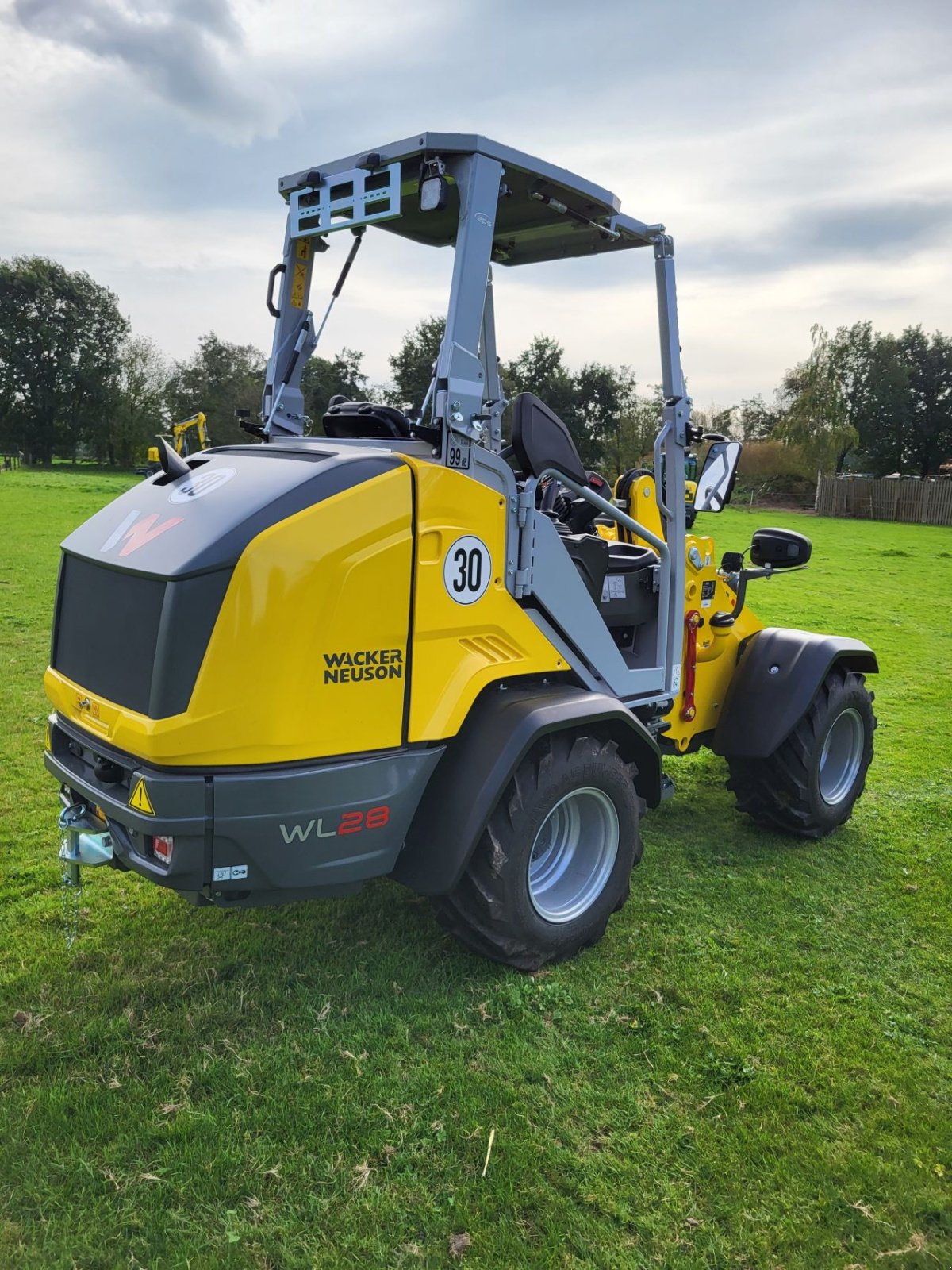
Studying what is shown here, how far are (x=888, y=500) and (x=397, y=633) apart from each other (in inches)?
1402

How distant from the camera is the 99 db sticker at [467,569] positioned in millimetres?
3090

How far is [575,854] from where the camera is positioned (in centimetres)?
372

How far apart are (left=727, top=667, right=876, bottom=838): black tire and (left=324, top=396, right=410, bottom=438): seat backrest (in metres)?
2.64

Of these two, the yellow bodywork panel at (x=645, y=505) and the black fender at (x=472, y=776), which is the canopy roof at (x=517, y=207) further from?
the black fender at (x=472, y=776)

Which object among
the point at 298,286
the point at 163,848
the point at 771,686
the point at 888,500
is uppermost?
the point at 888,500

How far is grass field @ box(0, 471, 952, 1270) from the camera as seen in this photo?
2357mm

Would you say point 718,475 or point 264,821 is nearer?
point 264,821

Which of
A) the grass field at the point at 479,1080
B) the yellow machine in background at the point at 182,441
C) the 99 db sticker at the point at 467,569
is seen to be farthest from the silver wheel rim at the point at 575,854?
the yellow machine in background at the point at 182,441

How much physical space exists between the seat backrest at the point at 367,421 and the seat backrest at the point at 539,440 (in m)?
0.45

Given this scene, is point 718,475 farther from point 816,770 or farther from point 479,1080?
point 479,1080

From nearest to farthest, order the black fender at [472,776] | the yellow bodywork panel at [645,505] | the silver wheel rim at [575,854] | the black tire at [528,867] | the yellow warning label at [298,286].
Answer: the black fender at [472,776] < the black tire at [528,867] < the silver wheel rim at [575,854] < the yellow warning label at [298,286] < the yellow bodywork panel at [645,505]

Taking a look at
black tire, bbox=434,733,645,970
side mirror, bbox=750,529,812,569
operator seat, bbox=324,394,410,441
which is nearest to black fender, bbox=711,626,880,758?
side mirror, bbox=750,529,812,569

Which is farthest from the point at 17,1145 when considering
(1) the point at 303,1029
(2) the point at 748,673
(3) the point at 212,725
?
(2) the point at 748,673

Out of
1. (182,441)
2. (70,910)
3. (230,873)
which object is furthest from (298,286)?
(70,910)
